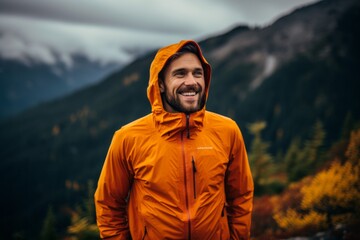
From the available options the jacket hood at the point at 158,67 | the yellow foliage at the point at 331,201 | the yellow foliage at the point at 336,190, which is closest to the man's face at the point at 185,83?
the jacket hood at the point at 158,67

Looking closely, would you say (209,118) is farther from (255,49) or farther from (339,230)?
(255,49)

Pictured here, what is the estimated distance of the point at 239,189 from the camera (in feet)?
10.9

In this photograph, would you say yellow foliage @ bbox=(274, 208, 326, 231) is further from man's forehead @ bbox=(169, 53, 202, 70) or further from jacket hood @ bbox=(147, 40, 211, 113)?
man's forehead @ bbox=(169, 53, 202, 70)

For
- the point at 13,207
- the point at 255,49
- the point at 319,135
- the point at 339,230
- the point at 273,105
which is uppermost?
the point at 255,49

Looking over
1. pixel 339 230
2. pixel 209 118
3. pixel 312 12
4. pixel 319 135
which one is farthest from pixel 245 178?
pixel 312 12

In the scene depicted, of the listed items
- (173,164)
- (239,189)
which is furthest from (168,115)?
(239,189)

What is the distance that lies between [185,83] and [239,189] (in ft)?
5.08

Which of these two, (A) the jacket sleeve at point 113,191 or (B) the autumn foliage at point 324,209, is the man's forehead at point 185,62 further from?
(B) the autumn foliage at point 324,209

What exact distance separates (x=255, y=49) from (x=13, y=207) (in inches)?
5822

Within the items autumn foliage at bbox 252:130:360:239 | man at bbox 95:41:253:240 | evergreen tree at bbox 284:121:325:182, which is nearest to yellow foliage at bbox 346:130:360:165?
autumn foliage at bbox 252:130:360:239

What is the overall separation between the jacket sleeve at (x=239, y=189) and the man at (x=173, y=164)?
18 millimetres

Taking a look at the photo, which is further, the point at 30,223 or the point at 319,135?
the point at 30,223

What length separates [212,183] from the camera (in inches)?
117

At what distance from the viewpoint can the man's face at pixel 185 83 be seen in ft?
9.62
